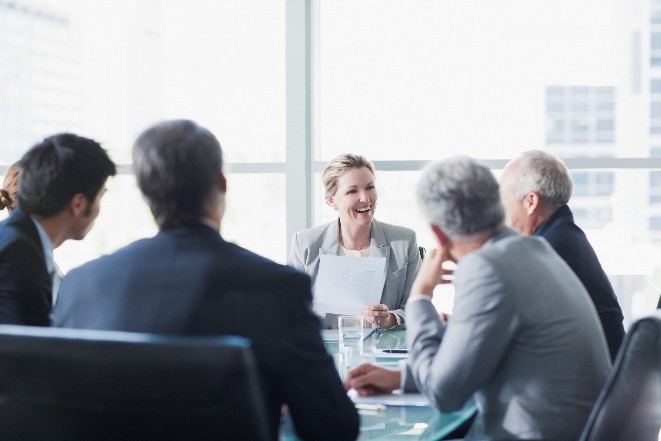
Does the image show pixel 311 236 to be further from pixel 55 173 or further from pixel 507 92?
pixel 507 92

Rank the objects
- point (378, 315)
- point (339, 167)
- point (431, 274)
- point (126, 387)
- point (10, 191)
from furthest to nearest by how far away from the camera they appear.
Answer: point (339, 167), point (378, 315), point (10, 191), point (431, 274), point (126, 387)

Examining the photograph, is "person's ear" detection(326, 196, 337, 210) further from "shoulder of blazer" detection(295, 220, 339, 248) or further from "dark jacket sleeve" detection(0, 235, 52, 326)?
"dark jacket sleeve" detection(0, 235, 52, 326)

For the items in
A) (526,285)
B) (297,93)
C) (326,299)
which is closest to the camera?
(526,285)

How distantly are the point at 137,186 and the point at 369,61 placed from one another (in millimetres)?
3835

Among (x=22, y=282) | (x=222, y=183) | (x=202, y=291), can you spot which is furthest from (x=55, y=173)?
(x=202, y=291)

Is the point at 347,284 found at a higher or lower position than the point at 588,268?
lower

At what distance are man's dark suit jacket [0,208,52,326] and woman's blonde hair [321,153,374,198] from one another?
188cm

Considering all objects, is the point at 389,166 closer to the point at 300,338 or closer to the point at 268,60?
the point at 268,60

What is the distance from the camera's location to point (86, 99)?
5645 mm

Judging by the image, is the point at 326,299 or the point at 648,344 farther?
the point at 326,299

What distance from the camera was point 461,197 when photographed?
1855 mm

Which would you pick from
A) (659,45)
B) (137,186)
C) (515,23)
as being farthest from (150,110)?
(137,186)

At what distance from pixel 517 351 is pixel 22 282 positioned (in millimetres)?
1147

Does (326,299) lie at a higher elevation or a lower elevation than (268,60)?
lower
